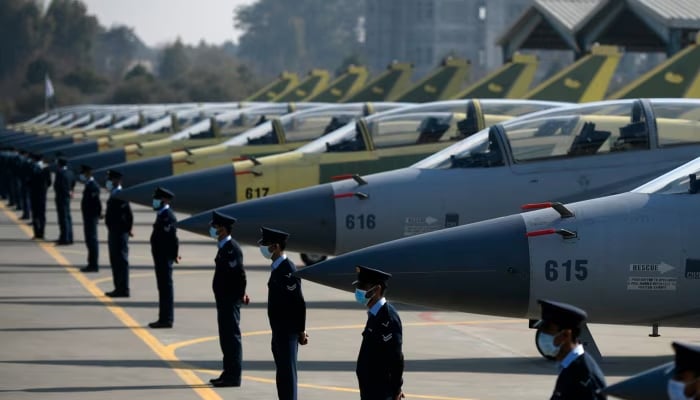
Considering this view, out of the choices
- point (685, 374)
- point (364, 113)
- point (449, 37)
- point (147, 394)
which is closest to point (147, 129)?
point (364, 113)

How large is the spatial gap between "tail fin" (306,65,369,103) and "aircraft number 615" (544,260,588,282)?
36571mm

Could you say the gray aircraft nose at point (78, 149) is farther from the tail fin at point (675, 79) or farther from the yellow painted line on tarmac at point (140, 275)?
the tail fin at point (675, 79)

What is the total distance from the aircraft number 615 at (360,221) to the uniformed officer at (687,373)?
37.2 feet

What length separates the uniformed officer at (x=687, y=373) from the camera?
7.98 m

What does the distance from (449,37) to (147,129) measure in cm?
13182

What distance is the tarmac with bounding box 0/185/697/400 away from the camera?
15.2 m

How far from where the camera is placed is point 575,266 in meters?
13.8

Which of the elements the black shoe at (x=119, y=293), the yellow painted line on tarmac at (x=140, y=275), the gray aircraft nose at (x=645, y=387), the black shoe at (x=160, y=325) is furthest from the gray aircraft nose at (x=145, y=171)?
the gray aircraft nose at (x=645, y=387)

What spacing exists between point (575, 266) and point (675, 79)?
53.2ft

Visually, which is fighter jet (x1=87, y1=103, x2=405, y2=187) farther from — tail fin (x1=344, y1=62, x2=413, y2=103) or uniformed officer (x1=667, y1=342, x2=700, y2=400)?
uniformed officer (x1=667, y1=342, x2=700, y2=400)

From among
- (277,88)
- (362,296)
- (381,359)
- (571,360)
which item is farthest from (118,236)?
(277,88)

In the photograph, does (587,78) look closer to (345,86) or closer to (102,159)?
(102,159)

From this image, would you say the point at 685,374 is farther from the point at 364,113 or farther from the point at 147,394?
the point at 364,113

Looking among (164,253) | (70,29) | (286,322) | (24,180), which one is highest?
(286,322)
